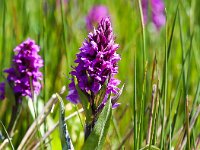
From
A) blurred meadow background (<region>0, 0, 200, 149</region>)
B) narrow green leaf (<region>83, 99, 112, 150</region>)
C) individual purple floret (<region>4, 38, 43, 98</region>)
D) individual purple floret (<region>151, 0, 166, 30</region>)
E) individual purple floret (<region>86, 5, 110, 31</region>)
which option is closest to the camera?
narrow green leaf (<region>83, 99, 112, 150</region>)

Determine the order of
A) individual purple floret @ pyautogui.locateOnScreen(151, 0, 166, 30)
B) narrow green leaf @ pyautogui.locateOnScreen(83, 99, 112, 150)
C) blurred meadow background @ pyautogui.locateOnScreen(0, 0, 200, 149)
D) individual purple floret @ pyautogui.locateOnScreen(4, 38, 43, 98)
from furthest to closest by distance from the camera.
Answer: individual purple floret @ pyautogui.locateOnScreen(151, 0, 166, 30) < individual purple floret @ pyautogui.locateOnScreen(4, 38, 43, 98) < blurred meadow background @ pyautogui.locateOnScreen(0, 0, 200, 149) < narrow green leaf @ pyautogui.locateOnScreen(83, 99, 112, 150)

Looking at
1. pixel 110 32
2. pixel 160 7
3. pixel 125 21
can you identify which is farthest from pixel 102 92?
pixel 160 7

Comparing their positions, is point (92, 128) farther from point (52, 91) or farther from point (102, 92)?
point (52, 91)

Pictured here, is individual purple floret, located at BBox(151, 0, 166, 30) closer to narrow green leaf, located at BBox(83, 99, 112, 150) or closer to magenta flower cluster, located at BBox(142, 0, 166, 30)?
magenta flower cluster, located at BBox(142, 0, 166, 30)

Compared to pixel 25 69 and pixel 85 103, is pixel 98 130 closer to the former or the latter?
pixel 85 103

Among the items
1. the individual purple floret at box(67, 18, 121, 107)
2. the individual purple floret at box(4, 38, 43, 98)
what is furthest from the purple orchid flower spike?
the individual purple floret at box(4, 38, 43, 98)

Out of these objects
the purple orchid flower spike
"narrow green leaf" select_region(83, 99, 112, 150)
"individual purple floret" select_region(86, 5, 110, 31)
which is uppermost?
"individual purple floret" select_region(86, 5, 110, 31)
